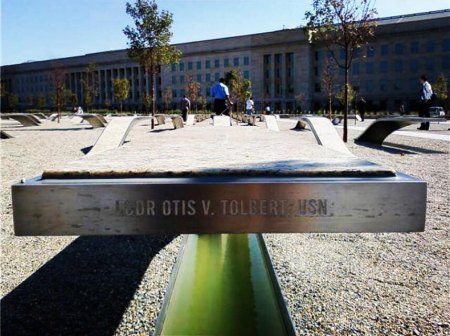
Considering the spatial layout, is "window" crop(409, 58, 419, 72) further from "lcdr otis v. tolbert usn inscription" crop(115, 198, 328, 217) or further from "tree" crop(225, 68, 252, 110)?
"lcdr otis v. tolbert usn inscription" crop(115, 198, 328, 217)

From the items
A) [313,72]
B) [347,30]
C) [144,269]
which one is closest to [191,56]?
[313,72]

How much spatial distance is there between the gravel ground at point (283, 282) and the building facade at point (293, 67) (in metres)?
50.5

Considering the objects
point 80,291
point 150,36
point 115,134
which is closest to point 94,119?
point 150,36

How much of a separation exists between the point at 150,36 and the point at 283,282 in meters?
21.5

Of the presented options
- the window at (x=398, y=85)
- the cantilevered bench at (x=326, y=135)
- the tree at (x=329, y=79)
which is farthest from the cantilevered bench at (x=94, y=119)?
the window at (x=398, y=85)

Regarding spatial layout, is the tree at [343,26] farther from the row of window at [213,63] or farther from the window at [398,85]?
the row of window at [213,63]

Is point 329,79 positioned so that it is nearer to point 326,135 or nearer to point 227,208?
point 326,135

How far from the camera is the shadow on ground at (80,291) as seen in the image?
8.38 feet

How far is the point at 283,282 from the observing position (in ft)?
10.4

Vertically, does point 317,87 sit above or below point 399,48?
below

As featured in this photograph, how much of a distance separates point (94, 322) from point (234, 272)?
122 centimetres

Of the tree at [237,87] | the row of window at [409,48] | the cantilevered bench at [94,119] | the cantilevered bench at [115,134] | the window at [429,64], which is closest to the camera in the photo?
the cantilevered bench at [115,134]

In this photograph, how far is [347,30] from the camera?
49.7 ft

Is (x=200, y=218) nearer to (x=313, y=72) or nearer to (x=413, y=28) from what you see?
(x=413, y=28)
